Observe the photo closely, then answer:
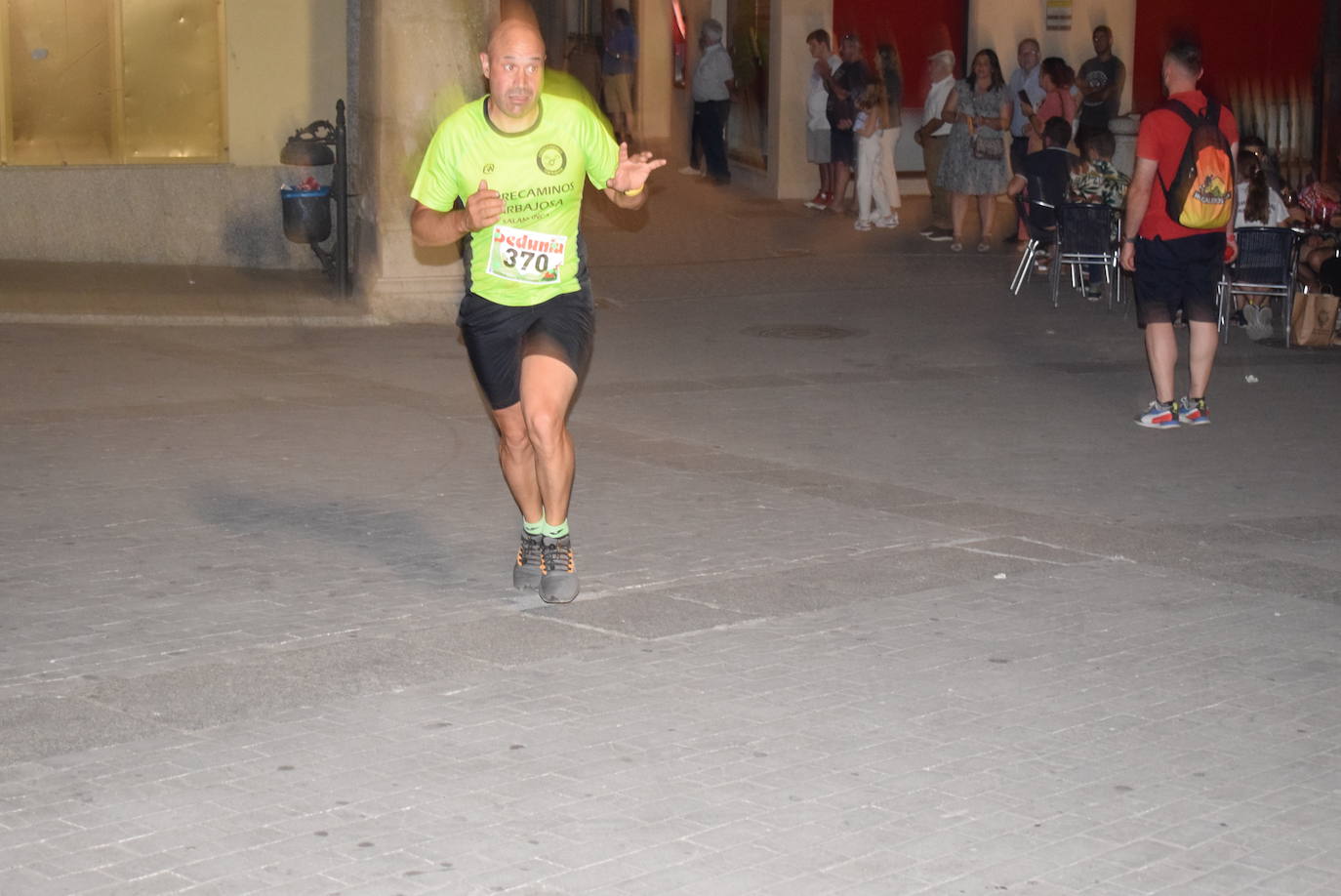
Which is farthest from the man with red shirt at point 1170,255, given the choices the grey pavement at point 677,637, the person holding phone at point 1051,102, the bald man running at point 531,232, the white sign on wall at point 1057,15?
the white sign on wall at point 1057,15

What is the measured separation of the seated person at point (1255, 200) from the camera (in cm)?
1373

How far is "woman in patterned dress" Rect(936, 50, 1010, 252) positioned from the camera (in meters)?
Answer: 17.4

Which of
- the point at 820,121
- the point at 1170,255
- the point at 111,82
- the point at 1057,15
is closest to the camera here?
the point at 1170,255

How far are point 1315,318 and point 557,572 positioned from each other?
Answer: 8.14 m

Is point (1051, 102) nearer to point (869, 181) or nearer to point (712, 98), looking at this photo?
point (869, 181)

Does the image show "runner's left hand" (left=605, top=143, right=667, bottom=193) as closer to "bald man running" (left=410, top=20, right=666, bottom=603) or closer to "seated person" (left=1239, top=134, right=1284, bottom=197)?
"bald man running" (left=410, top=20, right=666, bottom=603)

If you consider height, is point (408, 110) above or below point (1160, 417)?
above

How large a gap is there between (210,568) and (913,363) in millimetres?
6180

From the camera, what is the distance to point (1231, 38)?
24328 mm

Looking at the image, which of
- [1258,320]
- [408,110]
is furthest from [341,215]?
[1258,320]

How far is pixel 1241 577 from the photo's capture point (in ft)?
23.4

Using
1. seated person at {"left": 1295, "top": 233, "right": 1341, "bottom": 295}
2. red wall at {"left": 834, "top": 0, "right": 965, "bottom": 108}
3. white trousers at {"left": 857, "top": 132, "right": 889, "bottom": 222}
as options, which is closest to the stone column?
white trousers at {"left": 857, "top": 132, "right": 889, "bottom": 222}

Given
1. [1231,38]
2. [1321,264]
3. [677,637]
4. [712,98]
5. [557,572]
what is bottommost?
[677,637]

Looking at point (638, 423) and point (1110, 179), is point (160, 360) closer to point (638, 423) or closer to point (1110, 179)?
point (638, 423)
